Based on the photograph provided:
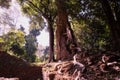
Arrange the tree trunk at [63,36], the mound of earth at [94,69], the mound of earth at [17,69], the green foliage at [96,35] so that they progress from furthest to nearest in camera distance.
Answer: the mound of earth at [17,69], the green foliage at [96,35], the tree trunk at [63,36], the mound of earth at [94,69]

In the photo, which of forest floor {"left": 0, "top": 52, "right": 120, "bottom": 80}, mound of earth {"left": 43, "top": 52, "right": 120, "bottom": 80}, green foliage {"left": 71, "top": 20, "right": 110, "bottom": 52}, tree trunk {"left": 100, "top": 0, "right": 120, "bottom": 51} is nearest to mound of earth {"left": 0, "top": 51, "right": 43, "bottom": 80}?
green foliage {"left": 71, "top": 20, "right": 110, "bottom": 52}

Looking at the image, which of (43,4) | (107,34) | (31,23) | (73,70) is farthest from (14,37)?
(73,70)

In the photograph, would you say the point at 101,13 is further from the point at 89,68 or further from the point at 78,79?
the point at 78,79

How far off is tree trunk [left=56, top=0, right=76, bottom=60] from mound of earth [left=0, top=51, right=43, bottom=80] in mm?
4623

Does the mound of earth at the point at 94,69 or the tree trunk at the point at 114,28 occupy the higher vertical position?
the tree trunk at the point at 114,28

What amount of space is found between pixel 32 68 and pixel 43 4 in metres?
Result: 5.97

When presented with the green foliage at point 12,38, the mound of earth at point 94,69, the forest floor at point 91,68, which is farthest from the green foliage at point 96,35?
the green foliage at point 12,38

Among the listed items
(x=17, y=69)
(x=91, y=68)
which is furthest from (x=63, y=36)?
(x=17, y=69)

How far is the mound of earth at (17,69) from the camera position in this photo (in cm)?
2107

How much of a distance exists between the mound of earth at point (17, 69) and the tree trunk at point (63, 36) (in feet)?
15.2

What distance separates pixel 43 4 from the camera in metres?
23.5

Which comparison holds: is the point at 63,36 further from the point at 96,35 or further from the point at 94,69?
the point at 94,69

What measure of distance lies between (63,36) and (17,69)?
25.6 feet

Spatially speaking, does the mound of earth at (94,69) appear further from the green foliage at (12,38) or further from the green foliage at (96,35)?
the green foliage at (12,38)
